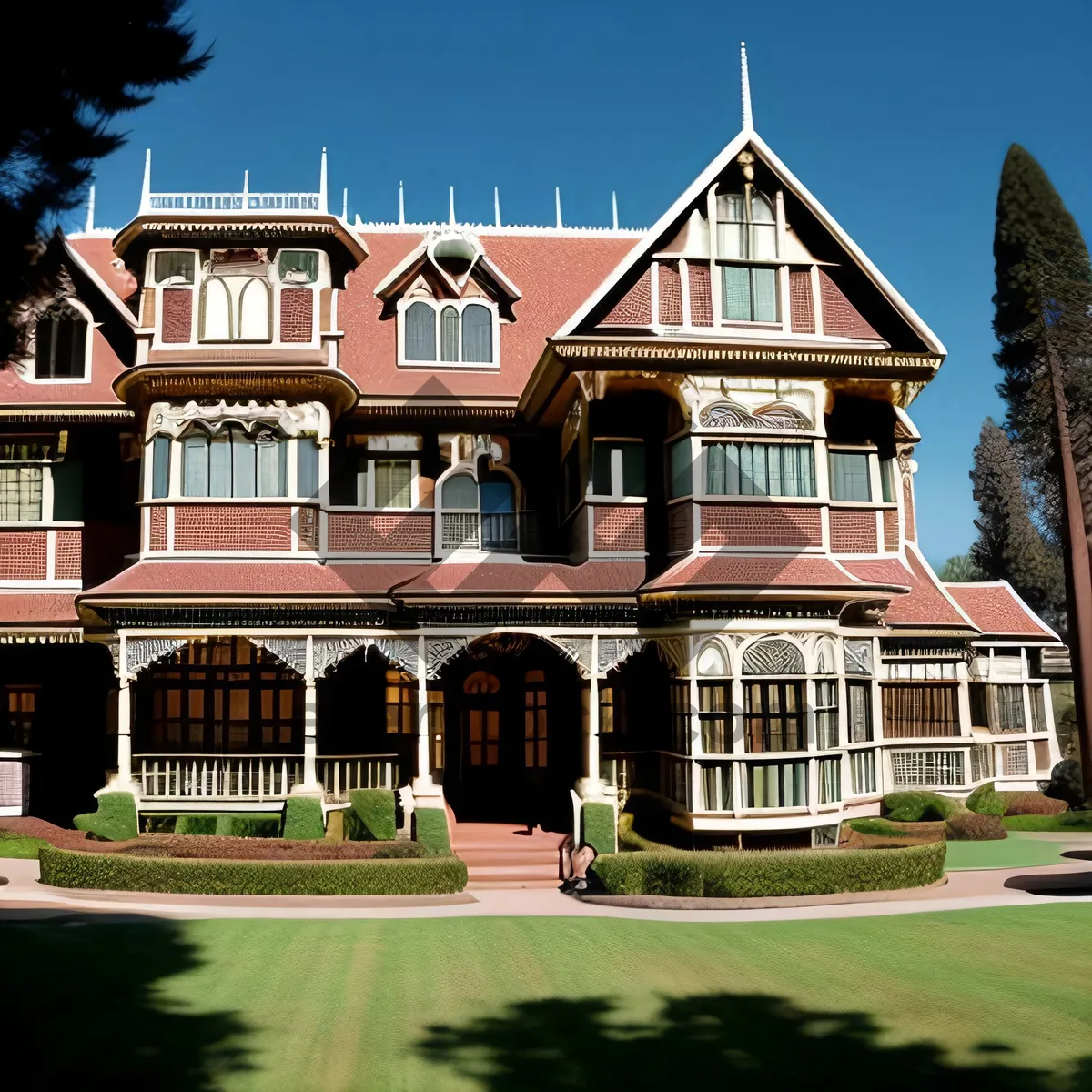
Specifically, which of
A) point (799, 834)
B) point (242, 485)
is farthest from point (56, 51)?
point (799, 834)

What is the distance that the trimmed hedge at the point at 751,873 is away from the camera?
1761 centimetres

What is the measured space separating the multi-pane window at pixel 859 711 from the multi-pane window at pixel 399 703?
9.25m

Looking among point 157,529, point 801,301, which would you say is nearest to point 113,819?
point 157,529

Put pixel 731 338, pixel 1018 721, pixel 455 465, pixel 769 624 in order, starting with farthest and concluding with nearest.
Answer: pixel 1018 721 < pixel 455 465 < pixel 731 338 < pixel 769 624

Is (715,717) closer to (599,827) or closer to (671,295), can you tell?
(599,827)

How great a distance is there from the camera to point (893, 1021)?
11.2 m

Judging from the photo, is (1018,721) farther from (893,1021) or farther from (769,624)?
(893,1021)

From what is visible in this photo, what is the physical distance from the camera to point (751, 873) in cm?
1758

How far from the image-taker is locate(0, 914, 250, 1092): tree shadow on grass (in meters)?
9.73

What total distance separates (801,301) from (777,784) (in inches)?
375

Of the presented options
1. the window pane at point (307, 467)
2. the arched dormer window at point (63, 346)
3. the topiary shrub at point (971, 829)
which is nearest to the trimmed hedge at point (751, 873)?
the topiary shrub at point (971, 829)

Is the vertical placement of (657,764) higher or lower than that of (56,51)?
lower

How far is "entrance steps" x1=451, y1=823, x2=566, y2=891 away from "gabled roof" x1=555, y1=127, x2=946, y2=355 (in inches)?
386

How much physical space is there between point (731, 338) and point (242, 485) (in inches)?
402
